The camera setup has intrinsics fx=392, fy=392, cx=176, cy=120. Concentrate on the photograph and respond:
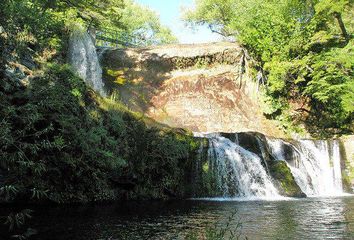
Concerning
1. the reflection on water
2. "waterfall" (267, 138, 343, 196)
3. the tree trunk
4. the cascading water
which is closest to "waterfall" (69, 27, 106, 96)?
the cascading water

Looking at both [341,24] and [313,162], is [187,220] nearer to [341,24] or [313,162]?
[313,162]

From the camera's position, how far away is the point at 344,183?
18.3m

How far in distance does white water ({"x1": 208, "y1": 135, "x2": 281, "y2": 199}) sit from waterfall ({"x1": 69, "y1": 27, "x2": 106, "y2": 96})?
7.89 meters

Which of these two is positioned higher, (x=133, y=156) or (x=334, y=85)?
(x=334, y=85)

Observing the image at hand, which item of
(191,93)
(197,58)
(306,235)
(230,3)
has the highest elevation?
(230,3)

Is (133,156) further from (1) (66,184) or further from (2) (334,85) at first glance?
(2) (334,85)

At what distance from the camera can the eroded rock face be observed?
2528 cm

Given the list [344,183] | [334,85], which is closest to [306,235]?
[344,183]

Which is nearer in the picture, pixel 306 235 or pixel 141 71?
pixel 306 235

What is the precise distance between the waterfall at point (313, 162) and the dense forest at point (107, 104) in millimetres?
3614

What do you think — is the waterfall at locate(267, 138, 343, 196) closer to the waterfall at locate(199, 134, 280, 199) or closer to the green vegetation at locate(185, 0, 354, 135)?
the waterfall at locate(199, 134, 280, 199)

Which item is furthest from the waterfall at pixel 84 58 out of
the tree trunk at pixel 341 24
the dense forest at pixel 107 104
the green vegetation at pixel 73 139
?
the tree trunk at pixel 341 24

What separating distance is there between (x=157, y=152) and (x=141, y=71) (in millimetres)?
13841

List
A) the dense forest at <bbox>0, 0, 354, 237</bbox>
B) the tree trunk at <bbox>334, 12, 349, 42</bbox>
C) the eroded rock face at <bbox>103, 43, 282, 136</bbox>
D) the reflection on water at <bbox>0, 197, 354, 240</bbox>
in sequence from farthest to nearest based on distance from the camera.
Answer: the eroded rock face at <bbox>103, 43, 282, 136</bbox>
the tree trunk at <bbox>334, 12, 349, 42</bbox>
the reflection on water at <bbox>0, 197, 354, 240</bbox>
the dense forest at <bbox>0, 0, 354, 237</bbox>
